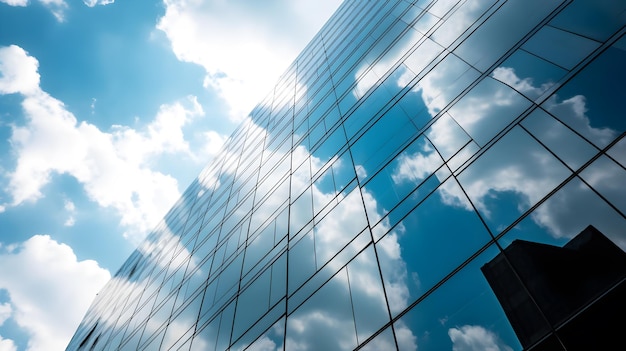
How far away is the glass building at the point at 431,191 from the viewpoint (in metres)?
6.27

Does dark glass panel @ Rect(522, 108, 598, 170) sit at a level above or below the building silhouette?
above

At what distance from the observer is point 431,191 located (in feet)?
29.0

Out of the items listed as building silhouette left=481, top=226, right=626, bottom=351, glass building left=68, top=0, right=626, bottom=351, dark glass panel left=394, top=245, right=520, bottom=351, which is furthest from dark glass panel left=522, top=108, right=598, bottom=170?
dark glass panel left=394, top=245, right=520, bottom=351

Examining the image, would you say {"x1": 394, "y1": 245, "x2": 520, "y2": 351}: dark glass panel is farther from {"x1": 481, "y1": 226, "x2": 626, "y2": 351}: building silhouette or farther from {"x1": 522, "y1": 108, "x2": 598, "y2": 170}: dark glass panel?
{"x1": 522, "y1": 108, "x2": 598, "y2": 170}: dark glass panel

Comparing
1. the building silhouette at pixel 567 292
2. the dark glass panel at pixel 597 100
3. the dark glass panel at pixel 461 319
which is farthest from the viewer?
the dark glass panel at pixel 597 100

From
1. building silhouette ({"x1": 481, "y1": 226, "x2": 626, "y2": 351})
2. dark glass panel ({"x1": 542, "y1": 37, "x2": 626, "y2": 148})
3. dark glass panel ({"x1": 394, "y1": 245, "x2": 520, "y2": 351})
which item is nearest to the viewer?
building silhouette ({"x1": 481, "y1": 226, "x2": 626, "y2": 351})

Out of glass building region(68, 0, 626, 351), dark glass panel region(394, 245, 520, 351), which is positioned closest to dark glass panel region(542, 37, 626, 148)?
glass building region(68, 0, 626, 351)

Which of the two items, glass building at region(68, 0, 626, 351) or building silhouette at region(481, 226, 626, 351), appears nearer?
building silhouette at region(481, 226, 626, 351)

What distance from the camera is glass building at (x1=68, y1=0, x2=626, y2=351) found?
6.27m

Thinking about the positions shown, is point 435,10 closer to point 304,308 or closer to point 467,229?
point 467,229

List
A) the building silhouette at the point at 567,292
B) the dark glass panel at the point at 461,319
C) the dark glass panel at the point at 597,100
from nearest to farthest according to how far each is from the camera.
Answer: the building silhouette at the point at 567,292 < the dark glass panel at the point at 461,319 < the dark glass panel at the point at 597,100

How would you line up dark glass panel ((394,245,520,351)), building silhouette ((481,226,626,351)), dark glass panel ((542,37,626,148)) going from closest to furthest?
building silhouette ((481,226,626,351)), dark glass panel ((394,245,520,351)), dark glass panel ((542,37,626,148))

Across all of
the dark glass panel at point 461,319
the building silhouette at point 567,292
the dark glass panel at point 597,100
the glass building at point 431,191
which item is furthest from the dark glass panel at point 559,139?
the dark glass panel at point 461,319

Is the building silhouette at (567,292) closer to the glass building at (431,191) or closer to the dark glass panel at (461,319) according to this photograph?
the glass building at (431,191)
